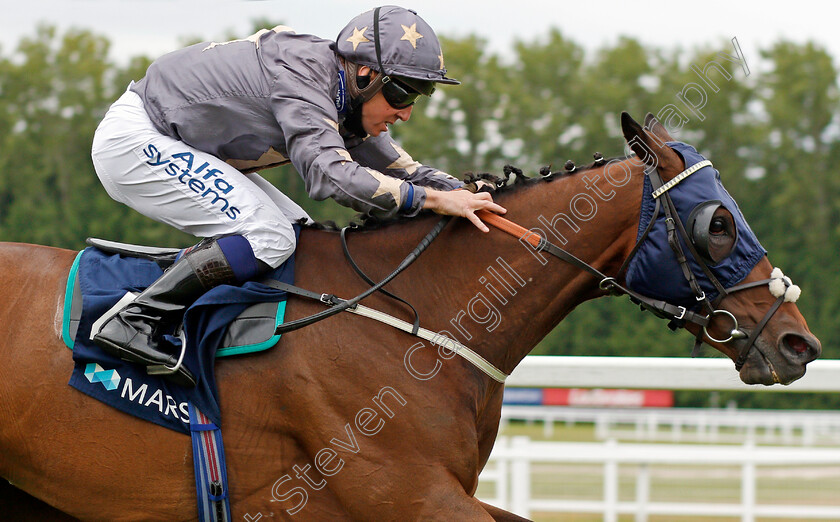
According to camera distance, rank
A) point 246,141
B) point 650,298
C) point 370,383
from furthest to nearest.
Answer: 1. point 246,141
2. point 650,298
3. point 370,383

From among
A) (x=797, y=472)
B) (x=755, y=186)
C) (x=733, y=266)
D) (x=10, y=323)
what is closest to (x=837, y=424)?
(x=797, y=472)

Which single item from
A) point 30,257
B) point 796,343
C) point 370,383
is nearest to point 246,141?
point 30,257

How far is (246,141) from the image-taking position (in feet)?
12.6

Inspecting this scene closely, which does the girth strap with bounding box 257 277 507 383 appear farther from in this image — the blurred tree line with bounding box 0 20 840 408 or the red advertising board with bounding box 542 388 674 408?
the blurred tree line with bounding box 0 20 840 408

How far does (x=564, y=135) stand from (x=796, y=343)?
41064 mm

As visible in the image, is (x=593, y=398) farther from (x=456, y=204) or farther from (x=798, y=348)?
(x=456, y=204)

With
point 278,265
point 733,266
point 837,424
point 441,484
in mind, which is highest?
point 837,424

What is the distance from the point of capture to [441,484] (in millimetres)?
3443

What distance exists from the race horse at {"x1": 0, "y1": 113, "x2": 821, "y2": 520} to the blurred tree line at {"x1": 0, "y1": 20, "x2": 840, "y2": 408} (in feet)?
106

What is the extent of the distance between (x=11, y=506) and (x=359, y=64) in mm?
2327

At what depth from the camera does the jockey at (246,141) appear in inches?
139

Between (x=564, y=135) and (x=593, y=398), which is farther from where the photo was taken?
(x=564, y=135)

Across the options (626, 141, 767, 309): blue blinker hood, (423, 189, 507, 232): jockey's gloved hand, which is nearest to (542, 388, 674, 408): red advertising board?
(626, 141, 767, 309): blue blinker hood

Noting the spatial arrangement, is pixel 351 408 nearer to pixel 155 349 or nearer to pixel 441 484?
pixel 441 484
